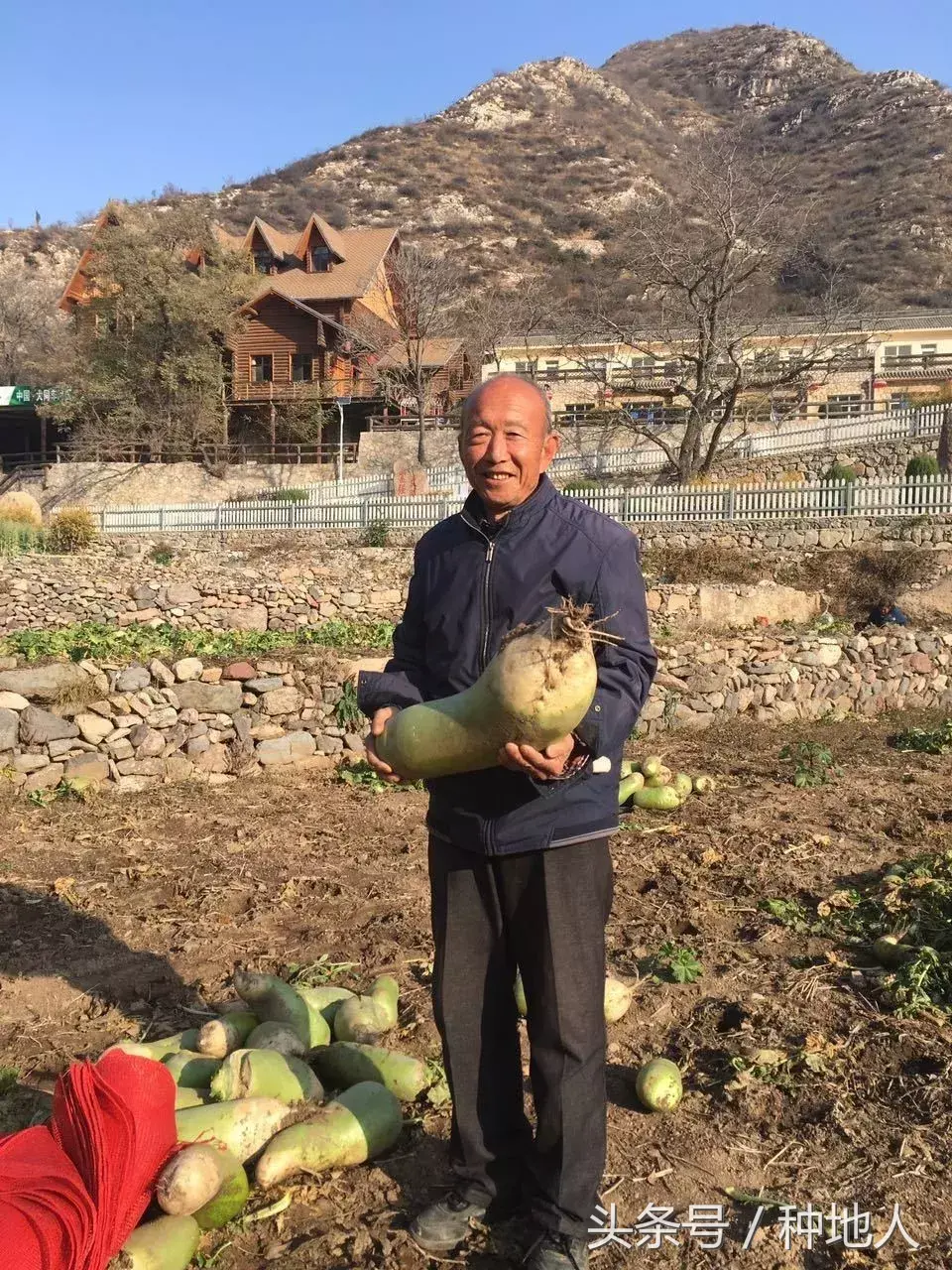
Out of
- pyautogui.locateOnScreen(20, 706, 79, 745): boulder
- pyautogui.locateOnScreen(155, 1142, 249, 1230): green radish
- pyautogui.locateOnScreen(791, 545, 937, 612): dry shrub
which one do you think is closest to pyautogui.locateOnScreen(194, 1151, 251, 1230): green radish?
pyautogui.locateOnScreen(155, 1142, 249, 1230): green radish

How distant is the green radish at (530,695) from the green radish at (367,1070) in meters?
1.38

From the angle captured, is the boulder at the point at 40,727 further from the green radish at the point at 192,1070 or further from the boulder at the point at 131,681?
the green radish at the point at 192,1070

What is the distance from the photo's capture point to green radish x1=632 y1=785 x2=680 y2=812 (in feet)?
22.0

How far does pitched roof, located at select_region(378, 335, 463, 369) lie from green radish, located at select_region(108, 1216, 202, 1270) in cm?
3712

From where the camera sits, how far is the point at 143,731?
7266mm

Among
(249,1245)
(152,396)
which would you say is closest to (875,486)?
(249,1245)

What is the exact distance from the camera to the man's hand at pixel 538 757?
1.97 metres

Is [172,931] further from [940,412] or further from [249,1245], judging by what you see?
[940,412]

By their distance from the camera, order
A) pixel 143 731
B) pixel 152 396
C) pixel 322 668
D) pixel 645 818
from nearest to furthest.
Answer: pixel 645 818 < pixel 143 731 < pixel 322 668 < pixel 152 396

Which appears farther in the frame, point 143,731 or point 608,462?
point 608,462

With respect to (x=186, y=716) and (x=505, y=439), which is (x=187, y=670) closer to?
(x=186, y=716)

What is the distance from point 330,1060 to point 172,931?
1956 millimetres

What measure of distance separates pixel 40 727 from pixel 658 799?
4.67 metres

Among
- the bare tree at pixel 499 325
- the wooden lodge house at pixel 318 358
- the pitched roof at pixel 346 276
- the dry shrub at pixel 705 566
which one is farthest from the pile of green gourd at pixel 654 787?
the pitched roof at pixel 346 276
